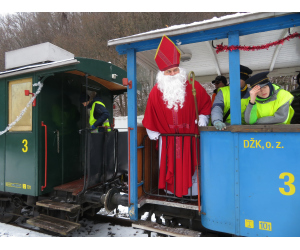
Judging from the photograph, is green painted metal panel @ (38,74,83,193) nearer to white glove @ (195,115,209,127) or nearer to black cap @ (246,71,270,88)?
white glove @ (195,115,209,127)

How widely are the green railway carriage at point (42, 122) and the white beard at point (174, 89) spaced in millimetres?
1576

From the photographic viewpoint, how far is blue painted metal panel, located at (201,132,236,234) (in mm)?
2408

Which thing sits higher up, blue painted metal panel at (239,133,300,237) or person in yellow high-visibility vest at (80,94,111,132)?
person in yellow high-visibility vest at (80,94,111,132)

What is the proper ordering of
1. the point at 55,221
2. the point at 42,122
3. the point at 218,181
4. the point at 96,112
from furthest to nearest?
the point at 96,112 → the point at 42,122 → the point at 55,221 → the point at 218,181

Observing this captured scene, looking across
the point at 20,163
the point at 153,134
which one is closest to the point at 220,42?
the point at 153,134

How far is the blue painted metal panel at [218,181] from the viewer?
2.41m

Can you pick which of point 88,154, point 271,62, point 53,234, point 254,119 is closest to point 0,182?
point 53,234

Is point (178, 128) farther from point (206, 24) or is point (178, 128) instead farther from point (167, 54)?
point (206, 24)

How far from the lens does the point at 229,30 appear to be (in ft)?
7.86

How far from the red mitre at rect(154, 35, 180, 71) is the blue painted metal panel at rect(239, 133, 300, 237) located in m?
1.29

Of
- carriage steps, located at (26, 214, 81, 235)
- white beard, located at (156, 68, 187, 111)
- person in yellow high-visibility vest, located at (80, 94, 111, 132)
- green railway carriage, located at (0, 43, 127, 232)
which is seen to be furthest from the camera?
person in yellow high-visibility vest, located at (80, 94, 111, 132)

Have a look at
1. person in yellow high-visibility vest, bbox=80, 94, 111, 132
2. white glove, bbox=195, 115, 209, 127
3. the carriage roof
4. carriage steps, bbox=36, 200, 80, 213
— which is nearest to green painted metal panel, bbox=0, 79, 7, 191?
carriage steps, bbox=36, 200, 80, 213

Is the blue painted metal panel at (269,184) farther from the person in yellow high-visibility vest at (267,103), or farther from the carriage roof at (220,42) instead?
the carriage roof at (220,42)

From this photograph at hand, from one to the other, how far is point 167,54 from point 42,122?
9.01 ft
